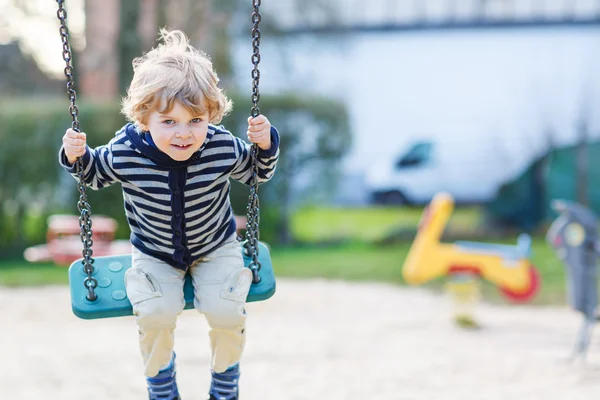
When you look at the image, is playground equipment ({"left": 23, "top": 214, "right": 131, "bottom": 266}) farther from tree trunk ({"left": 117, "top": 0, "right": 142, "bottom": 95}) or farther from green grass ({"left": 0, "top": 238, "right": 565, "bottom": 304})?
tree trunk ({"left": 117, "top": 0, "right": 142, "bottom": 95})

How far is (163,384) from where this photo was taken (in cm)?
262

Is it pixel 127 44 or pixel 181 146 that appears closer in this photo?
pixel 181 146

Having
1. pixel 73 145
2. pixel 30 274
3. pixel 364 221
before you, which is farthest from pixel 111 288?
pixel 364 221

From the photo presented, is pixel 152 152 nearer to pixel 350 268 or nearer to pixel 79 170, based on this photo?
pixel 79 170

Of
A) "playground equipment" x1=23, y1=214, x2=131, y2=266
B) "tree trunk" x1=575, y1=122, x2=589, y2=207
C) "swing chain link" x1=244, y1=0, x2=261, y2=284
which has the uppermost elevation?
"swing chain link" x1=244, y1=0, x2=261, y2=284

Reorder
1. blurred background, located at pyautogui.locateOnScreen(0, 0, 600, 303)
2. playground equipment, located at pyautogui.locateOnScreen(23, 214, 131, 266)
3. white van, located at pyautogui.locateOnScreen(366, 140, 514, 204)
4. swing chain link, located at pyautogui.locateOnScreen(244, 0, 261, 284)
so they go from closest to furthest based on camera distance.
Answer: swing chain link, located at pyautogui.locateOnScreen(244, 0, 261, 284) → playground equipment, located at pyautogui.locateOnScreen(23, 214, 131, 266) → blurred background, located at pyautogui.locateOnScreen(0, 0, 600, 303) → white van, located at pyautogui.locateOnScreen(366, 140, 514, 204)

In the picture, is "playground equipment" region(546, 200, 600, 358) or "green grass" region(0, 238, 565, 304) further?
"green grass" region(0, 238, 565, 304)

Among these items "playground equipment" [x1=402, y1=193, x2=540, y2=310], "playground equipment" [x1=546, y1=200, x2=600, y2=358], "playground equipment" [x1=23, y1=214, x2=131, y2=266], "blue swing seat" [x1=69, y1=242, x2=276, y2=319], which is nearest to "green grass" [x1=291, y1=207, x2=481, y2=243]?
"playground equipment" [x1=23, y1=214, x2=131, y2=266]

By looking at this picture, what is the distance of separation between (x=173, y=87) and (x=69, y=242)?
246 inches

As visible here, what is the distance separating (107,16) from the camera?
11.2m

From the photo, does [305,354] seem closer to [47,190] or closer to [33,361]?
[33,361]

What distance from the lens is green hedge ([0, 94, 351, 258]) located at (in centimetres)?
928

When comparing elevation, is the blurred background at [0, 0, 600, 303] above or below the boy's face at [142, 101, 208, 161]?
below

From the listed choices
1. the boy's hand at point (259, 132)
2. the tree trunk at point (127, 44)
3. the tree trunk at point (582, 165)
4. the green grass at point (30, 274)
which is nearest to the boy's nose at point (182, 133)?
the boy's hand at point (259, 132)
